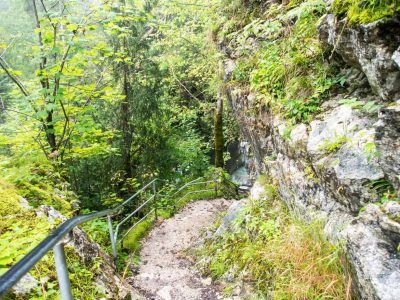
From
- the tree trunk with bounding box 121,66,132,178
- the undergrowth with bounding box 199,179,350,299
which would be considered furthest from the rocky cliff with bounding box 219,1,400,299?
the tree trunk with bounding box 121,66,132,178

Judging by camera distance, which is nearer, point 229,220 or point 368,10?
point 368,10

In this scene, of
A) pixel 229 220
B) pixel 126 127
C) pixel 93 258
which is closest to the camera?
pixel 93 258

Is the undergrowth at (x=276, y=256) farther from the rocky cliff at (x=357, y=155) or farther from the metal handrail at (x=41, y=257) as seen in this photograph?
the metal handrail at (x=41, y=257)

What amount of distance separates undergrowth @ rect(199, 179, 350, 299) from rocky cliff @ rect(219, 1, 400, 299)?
226mm

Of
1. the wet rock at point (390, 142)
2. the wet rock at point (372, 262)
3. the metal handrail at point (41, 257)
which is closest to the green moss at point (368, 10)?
the wet rock at point (390, 142)

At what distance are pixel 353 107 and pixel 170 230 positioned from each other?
17.9 ft

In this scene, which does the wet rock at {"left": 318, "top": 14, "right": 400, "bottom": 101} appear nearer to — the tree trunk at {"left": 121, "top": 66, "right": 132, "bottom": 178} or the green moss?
the green moss

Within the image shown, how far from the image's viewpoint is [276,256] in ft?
12.0

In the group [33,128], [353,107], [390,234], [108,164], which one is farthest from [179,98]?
[390,234]

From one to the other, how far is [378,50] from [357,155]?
3.32 feet

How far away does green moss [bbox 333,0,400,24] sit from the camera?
2934mm

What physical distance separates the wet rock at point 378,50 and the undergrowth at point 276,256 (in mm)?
1523

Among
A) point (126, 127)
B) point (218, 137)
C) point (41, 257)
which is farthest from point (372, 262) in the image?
point (218, 137)

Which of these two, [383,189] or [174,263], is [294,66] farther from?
[174,263]
